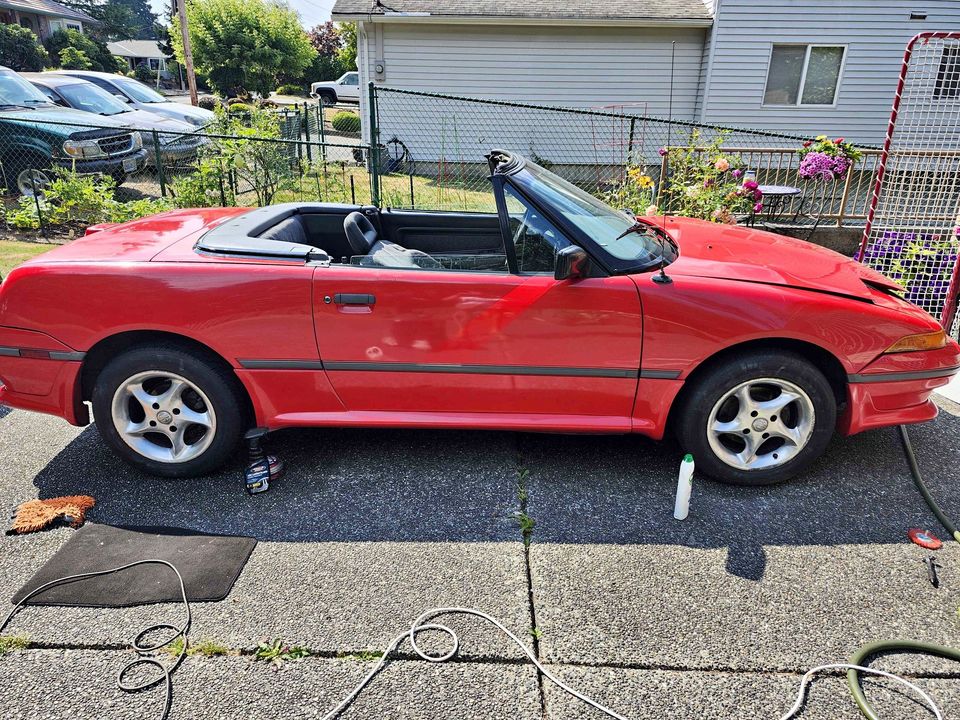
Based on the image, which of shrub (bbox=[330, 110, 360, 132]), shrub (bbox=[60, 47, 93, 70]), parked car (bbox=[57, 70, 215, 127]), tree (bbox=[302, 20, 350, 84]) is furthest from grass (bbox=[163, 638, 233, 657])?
shrub (bbox=[60, 47, 93, 70])

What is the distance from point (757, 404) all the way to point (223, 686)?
253cm

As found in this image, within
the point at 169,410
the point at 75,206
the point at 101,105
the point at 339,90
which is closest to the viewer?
the point at 169,410

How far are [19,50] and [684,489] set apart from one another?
42.6 m

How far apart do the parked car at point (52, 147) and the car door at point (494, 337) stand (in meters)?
7.17

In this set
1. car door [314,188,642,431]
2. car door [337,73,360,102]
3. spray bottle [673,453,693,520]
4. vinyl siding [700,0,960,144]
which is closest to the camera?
spray bottle [673,453,693,520]

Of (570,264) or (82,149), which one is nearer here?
(570,264)

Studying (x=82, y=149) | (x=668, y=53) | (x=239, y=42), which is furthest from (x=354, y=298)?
(x=239, y=42)

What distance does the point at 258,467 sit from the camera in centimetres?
331

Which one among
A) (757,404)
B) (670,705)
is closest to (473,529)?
(670,705)

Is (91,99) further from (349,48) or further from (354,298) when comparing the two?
(349,48)

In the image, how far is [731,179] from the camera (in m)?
7.00

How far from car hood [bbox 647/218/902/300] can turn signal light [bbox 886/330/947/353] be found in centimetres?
25

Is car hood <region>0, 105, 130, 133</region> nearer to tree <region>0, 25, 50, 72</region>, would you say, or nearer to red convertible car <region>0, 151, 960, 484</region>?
red convertible car <region>0, 151, 960, 484</region>

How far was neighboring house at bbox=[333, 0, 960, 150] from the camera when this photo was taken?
42.0 ft
